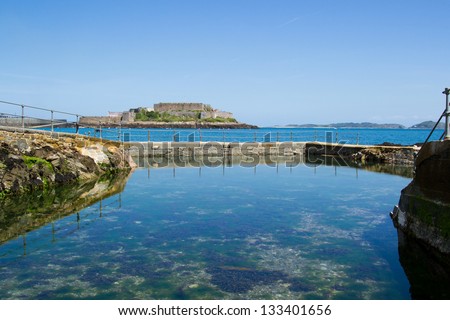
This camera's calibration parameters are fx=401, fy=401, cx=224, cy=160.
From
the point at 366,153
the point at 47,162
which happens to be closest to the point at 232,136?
the point at 366,153

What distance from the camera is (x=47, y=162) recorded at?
594 inches

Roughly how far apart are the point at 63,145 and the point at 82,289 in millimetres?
13579

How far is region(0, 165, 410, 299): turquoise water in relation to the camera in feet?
19.0

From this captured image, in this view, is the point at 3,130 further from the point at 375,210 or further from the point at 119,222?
the point at 375,210

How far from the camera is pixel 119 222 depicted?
962cm

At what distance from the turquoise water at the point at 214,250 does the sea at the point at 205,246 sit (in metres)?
0.02

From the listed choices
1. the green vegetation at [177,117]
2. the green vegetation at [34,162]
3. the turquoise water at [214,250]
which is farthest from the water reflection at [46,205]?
the green vegetation at [177,117]

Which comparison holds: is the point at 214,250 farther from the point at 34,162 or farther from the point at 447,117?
the point at 34,162

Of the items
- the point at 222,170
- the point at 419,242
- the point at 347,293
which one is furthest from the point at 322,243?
the point at 222,170

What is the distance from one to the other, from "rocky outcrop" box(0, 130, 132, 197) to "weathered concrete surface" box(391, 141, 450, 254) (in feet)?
37.0

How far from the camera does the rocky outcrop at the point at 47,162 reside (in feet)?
42.6

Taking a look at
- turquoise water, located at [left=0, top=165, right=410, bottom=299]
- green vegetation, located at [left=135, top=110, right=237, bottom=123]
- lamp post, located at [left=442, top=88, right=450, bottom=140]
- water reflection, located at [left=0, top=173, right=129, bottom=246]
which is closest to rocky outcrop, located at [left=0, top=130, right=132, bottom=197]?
water reflection, located at [left=0, top=173, right=129, bottom=246]

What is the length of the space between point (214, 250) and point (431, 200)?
4.23 metres

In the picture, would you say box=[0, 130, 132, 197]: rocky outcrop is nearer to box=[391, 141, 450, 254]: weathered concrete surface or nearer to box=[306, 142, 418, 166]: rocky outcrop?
box=[391, 141, 450, 254]: weathered concrete surface
